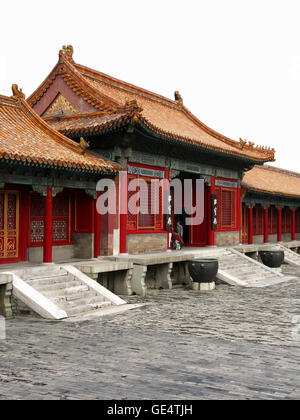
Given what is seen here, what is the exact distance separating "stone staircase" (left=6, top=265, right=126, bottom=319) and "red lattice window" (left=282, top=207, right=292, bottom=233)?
68.2ft

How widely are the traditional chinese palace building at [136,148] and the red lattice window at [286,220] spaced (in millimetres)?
9264

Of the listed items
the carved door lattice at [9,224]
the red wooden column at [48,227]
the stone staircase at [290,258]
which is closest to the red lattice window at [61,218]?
the carved door lattice at [9,224]

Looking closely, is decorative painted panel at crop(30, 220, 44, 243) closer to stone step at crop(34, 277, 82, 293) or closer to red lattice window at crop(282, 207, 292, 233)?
stone step at crop(34, 277, 82, 293)

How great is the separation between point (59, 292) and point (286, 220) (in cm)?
2248

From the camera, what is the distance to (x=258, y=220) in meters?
27.5

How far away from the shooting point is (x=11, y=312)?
34.2 ft

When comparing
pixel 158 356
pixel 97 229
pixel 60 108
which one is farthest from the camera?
pixel 60 108

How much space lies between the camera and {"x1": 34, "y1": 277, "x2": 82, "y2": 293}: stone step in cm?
1108

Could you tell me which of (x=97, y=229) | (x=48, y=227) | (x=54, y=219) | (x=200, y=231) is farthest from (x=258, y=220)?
(x=48, y=227)

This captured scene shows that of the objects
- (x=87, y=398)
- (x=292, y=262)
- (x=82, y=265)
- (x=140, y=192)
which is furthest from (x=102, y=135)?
(x=292, y=262)

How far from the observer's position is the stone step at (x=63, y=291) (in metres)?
10.9

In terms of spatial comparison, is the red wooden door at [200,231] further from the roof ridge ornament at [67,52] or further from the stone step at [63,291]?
Answer: the stone step at [63,291]

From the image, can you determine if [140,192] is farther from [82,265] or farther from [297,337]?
[297,337]

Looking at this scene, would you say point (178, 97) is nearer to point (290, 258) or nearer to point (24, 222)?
point (290, 258)
